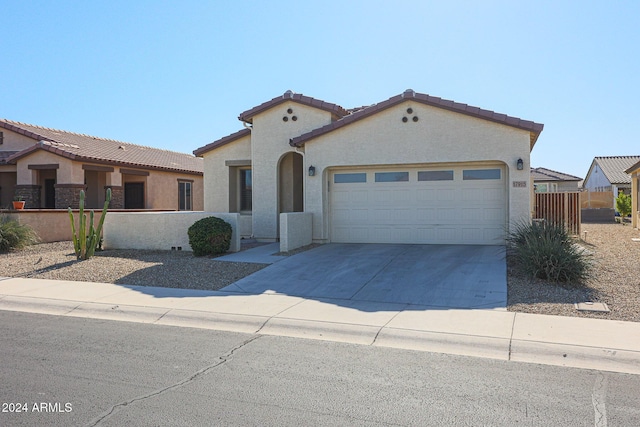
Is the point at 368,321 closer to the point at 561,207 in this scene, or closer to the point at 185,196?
the point at 561,207

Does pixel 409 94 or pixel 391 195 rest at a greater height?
pixel 409 94

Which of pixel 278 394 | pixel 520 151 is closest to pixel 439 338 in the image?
pixel 278 394

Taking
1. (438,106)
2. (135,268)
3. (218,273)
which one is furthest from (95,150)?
(438,106)

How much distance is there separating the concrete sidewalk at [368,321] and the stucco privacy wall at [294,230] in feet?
14.7

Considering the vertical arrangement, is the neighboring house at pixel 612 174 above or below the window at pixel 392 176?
above

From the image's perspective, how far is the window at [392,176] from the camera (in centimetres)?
1588

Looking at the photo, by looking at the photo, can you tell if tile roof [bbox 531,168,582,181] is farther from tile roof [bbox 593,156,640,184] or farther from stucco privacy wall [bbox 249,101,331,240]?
stucco privacy wall [bbox 249,101,331,240]

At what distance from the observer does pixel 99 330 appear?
25.2 feet

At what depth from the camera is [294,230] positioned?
14906 millimetres

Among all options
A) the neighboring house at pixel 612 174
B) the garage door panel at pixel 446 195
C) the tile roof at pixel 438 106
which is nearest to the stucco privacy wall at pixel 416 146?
the tile roof at pixel 438 106

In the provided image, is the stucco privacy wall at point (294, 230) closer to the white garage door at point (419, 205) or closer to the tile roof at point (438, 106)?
the white garage door at point (419, 205)

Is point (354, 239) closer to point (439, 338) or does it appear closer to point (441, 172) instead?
Result: point (441, 172)

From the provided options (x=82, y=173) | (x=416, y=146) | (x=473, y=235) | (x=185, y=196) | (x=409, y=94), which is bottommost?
(x=473, y=235)

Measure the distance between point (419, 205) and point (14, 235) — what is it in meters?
12.5
